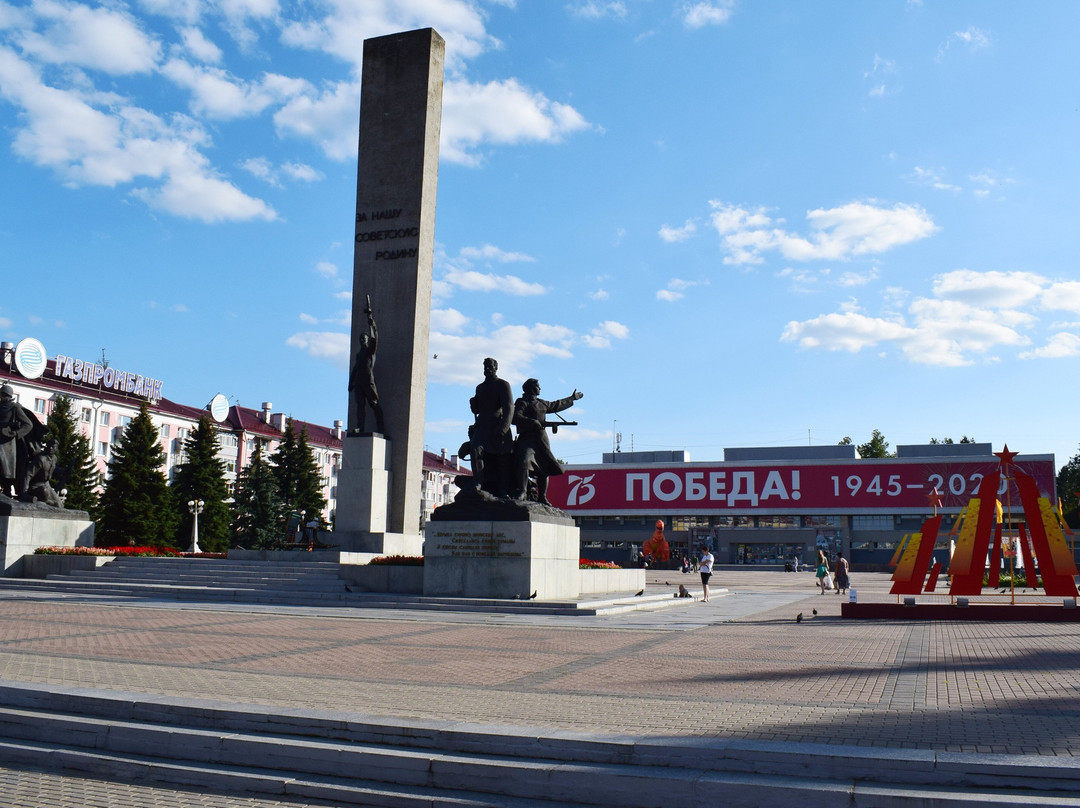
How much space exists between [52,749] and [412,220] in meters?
22.5

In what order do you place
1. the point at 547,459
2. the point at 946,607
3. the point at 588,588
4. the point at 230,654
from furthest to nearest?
the point at 588,588, the point at 547,459, the point at 946,607, the point at 230,654

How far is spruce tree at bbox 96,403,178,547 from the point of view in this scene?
5056 centimetres

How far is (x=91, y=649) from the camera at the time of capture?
34.4 ft

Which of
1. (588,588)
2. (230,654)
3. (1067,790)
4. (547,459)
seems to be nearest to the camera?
(1067,790)

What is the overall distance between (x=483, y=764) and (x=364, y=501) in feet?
66.0

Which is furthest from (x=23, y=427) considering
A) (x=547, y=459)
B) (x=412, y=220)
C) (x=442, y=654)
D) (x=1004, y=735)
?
(x=1004, y=735)

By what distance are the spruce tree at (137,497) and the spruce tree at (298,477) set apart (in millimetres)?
11458

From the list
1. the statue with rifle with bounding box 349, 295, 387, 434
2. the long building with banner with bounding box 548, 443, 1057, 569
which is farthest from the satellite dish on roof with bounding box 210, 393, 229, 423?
the statue with rifle with bounding box 349, 295, 387, 434

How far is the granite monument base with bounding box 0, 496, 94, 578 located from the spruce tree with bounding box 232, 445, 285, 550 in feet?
110

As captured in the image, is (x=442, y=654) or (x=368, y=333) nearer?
(x=442, y=654)

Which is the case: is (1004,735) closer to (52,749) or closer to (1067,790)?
(1067,790)

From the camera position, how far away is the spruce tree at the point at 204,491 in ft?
187

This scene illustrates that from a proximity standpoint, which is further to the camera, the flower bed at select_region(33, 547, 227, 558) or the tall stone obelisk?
the tall stone obelisk

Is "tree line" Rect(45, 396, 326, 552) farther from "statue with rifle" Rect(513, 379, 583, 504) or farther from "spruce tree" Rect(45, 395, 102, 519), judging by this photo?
"statue with rifle" Rect(513, 379, 583, 504)
